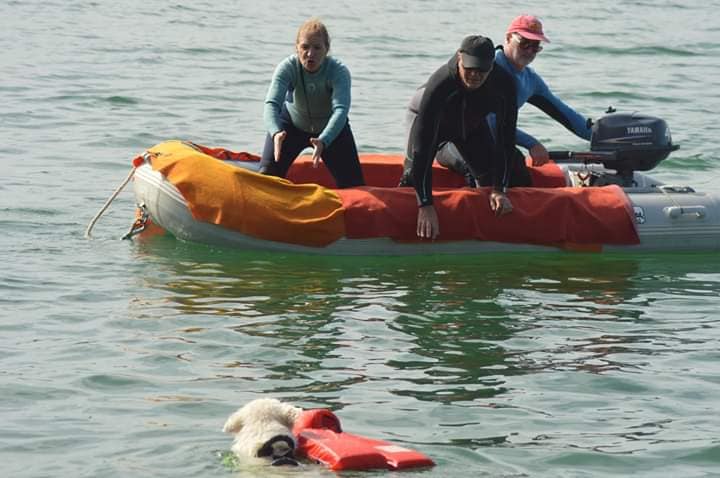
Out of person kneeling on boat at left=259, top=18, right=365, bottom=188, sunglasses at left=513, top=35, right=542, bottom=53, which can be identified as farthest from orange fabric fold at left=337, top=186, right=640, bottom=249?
sunglasses at left=513, top=35, right=542, bottom=53

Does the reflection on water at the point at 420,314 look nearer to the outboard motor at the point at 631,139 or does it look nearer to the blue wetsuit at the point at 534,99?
the outboard motor at the point at 631,139

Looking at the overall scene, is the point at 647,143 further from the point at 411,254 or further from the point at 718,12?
the point at 718,12

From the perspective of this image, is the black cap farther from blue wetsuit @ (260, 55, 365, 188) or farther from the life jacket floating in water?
the life jacket floating in water

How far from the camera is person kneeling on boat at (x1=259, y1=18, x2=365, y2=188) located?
342 inches

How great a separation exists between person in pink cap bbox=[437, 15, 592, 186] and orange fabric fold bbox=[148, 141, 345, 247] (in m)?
1.03

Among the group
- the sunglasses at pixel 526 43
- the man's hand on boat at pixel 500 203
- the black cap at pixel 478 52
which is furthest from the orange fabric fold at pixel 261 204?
the sunglasses at pixel 526 43

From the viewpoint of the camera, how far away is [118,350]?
22.9 ft

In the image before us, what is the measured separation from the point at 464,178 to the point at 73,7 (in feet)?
41.7

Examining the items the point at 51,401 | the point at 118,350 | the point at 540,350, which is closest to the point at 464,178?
the point at 540,350

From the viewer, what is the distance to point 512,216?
9039 mm

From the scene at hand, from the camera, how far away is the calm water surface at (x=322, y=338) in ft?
18.7

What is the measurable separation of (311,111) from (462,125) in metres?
0.95

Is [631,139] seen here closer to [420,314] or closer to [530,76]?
[530,76]

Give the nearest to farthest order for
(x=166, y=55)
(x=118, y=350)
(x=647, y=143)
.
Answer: (x=118, y=350) < (x=647, y=143) < (x=166, y=55)
